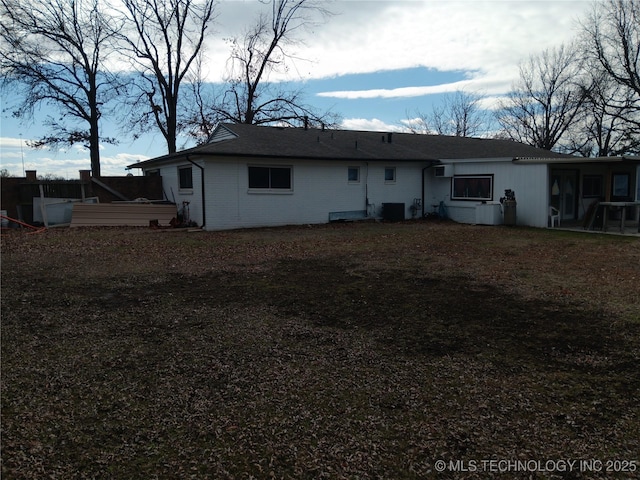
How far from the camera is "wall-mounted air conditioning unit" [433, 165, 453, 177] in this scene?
19.4m

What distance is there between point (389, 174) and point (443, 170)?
2.33 metres

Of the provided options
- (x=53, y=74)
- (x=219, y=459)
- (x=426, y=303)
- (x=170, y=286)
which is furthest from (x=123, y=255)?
(x=53, y=74)

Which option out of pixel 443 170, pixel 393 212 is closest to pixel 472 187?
pixel 443 170

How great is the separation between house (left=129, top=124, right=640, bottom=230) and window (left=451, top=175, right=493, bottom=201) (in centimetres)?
4

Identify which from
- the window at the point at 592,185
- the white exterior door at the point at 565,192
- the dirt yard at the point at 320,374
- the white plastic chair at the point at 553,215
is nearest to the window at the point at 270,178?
the dirt yard at the point at 320,374

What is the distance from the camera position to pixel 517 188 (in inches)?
658

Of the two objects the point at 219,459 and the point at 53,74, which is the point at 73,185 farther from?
the point at 219,459

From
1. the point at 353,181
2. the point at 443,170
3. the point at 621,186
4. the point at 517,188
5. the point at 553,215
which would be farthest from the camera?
the point at 443,170

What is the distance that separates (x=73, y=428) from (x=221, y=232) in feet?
40.0

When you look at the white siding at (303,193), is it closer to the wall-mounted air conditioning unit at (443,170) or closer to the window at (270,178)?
the window at (270,178)

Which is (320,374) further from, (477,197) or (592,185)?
(592,185)

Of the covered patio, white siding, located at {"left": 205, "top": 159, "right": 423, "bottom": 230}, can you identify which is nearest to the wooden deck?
white siding, located at {"left": 205, "top": 159, "right": 423, "bottom": 230}

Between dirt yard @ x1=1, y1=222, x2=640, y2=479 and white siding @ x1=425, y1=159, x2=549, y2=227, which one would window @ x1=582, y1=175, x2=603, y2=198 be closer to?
white siding @ x1=425, y1=159, x2=549, y2=227

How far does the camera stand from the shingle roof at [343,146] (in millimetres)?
16484
